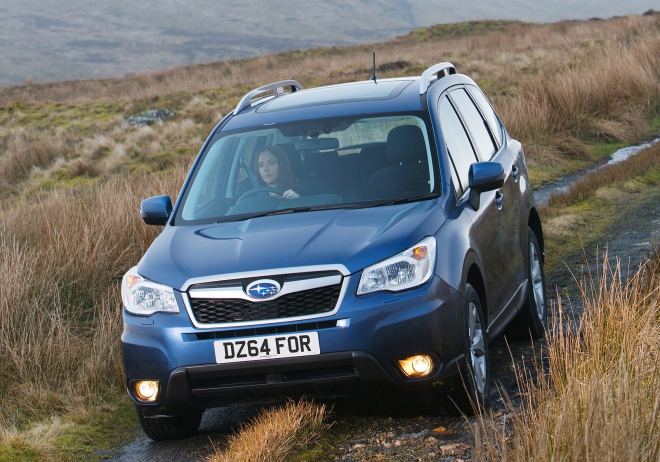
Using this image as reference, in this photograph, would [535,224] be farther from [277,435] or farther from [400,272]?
[277,435]

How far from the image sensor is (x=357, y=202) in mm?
4859

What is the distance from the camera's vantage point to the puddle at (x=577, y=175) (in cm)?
1267

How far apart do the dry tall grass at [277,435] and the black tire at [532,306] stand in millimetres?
1873

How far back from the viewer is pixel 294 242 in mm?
4293

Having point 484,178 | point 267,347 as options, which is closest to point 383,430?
point 267,347

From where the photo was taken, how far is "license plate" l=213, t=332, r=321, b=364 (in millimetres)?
3965

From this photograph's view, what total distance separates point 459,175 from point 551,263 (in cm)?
375

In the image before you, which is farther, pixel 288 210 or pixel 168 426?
pixel 288 210

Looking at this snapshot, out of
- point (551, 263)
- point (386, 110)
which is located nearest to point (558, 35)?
point (551, 263)

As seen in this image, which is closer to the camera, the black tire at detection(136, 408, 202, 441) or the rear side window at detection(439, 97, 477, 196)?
Answer: the black tire at detection(136, 408, 202, 441)

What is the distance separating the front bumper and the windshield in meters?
0.91

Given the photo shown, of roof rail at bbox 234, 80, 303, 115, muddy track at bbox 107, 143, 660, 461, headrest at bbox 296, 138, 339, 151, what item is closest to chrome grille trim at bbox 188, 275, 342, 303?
muddy track at bbox 107, 143, 660, 461

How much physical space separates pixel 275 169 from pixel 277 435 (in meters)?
1.80

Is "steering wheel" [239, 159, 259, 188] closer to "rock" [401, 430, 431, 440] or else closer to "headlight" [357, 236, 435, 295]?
"headlight" [357, 236, 435, 295]
